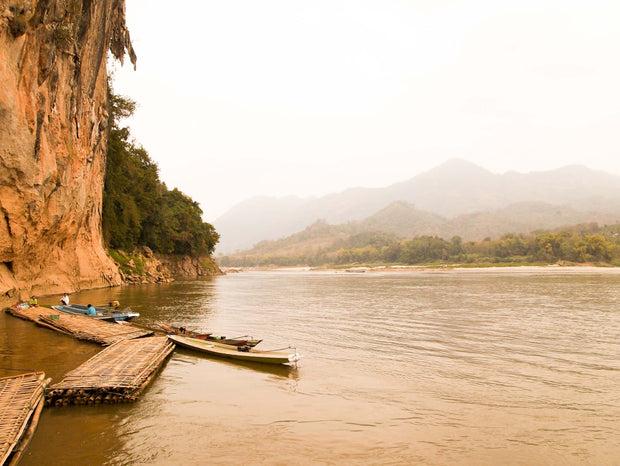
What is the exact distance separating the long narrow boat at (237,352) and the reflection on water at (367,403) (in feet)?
1.17


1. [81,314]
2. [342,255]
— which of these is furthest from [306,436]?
[342,255]

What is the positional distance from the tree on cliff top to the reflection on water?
34.8 m

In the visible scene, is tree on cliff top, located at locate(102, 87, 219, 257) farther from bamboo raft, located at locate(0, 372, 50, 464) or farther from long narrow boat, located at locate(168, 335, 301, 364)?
bamboo raft, located at locate(0, 372, 50, 464)

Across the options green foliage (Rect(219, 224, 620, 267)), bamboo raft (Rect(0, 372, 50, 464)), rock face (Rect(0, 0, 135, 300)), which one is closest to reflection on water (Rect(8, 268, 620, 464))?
bamboo raft (Rect(0, 372, 50, 464))

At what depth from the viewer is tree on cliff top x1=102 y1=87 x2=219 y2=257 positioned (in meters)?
51.8

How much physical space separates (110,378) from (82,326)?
10.2m

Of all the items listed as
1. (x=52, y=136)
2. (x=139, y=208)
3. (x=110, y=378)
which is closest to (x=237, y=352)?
(x=110, y=378)

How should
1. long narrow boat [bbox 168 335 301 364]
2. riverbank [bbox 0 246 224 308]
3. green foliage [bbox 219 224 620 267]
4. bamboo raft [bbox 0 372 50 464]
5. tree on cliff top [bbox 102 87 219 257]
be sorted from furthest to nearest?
green foliage [bbox 219 224 620 267] < tree on cliff top [bbox 102 87 219 257] < riverbank [bbox 0 246 224 308] < long narrow boat [bbox 168 335 301 364] < bamboo raft [bbox 0 372 50 464]

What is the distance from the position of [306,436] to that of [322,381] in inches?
152

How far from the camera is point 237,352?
48.0ft

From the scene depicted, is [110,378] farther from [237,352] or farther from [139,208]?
[139,208]

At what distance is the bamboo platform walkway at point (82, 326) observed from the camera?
55.7 feet

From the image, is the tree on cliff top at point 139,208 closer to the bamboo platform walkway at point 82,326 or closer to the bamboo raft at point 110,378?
the bamboo platform walkway at point 82,326

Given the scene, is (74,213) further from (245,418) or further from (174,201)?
(174,201)
